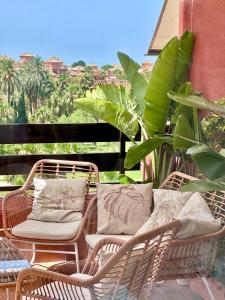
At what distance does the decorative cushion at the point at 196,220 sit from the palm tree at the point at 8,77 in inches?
92.4

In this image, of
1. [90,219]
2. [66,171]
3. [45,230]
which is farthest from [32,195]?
[90,219]

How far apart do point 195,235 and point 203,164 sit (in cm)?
101

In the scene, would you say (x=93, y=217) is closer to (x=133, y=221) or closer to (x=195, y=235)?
(x=133, y=221)

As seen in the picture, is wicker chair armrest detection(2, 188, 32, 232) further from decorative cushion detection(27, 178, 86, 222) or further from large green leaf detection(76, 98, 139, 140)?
large green leaf detection(76, 98, 139, 140)

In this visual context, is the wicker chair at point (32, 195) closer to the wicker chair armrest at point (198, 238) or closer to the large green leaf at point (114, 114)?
the large green leaf at point (114, 114)

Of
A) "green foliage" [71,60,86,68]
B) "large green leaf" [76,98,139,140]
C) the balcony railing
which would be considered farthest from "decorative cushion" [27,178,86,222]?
"green foliage" [71,60,86,68]

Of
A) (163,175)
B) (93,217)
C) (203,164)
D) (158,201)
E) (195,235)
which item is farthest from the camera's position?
(163,175)

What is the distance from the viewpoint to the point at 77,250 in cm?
385

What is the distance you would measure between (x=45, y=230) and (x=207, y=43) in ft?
6.57

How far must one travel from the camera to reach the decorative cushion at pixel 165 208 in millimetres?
3209

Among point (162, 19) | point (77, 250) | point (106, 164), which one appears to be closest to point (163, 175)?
point (106, 164)

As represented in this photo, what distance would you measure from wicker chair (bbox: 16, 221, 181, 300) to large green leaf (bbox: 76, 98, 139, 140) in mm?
2041

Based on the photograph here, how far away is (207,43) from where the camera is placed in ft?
13.8

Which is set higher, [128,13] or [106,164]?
[128,13]
